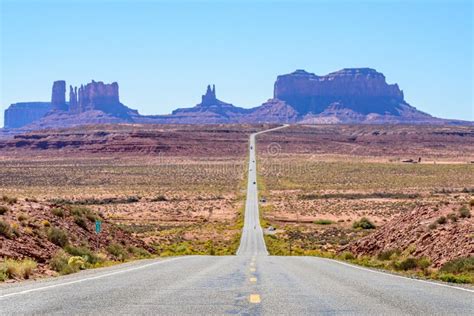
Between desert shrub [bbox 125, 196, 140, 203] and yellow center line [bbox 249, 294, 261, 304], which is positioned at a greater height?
yellow center line [bbox 249, 294, 261, 304]

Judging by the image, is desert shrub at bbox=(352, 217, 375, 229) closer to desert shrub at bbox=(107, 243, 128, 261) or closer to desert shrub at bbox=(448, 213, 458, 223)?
desert shrub at bbox=(448, 213, 458, 223)

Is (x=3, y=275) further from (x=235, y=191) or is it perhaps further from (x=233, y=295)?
(x=235, y=191)

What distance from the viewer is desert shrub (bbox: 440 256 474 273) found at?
1659 centimetres

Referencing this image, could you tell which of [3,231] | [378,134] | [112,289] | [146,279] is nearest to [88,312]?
[112,289]

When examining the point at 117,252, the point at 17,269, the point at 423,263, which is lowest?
the point at 117,252

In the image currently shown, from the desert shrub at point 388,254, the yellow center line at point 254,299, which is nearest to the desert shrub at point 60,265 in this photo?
the yellow center line at point 254,299

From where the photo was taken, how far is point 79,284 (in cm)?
1280

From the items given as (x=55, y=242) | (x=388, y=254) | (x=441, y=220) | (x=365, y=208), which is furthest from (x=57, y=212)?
(x=365, y=208)

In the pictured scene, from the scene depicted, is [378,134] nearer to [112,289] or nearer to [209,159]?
[209,159]

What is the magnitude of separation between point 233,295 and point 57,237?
12.1 metres

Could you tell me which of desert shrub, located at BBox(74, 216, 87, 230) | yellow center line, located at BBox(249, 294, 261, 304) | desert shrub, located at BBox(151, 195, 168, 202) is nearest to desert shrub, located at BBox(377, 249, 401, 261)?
desert shrub, located at BBox(74, 216, 87, 230)

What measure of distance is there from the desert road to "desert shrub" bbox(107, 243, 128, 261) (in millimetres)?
Answer: 9286

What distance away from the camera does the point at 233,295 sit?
11.0 m

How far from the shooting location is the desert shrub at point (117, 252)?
24598mm
